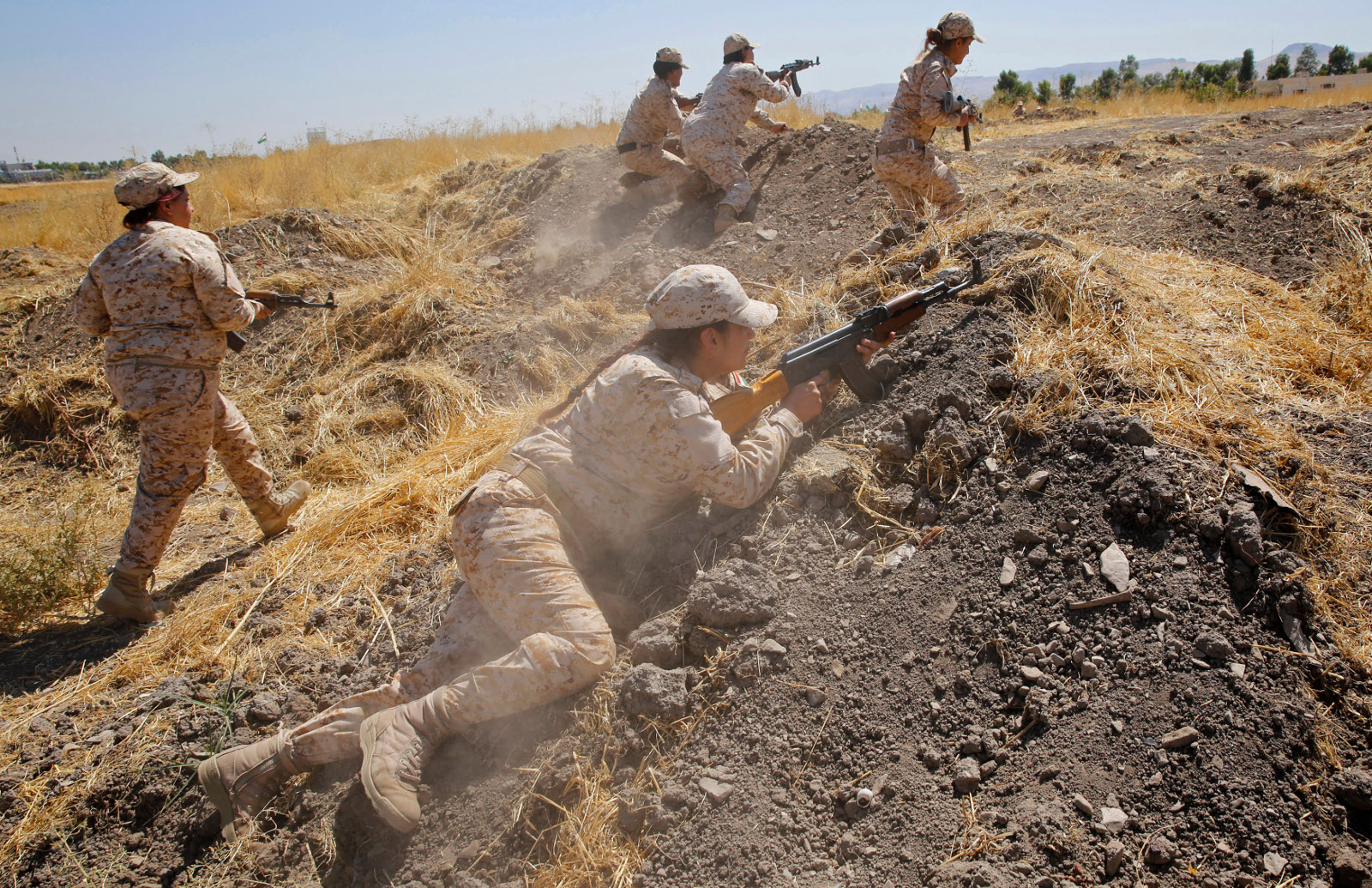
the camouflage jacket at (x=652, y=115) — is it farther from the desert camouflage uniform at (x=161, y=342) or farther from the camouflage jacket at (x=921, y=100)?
the desert camouflage uniform at (x=161, y=342)

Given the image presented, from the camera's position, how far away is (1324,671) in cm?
198

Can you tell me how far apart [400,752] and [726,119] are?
7.32 meters

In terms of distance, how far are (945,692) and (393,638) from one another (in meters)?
2.57

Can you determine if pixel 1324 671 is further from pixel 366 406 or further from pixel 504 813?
pixel 366 406

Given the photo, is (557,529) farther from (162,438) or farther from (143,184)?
(143,184)

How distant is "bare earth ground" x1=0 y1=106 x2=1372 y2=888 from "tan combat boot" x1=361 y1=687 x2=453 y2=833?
16 centimetres

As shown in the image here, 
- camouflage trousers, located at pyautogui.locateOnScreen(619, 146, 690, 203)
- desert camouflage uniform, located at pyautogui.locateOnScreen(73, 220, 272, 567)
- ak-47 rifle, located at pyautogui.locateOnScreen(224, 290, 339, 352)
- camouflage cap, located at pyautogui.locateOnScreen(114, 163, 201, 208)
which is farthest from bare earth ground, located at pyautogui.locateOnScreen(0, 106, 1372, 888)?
camouflage trousers, located at pyautogui.locateOnScreen(619, 146, 690, 203)

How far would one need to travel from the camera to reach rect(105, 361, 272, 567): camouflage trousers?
12.6 feet

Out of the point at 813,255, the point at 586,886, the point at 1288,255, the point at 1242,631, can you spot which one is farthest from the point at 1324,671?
the point at 813,255

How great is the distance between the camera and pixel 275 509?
467cm

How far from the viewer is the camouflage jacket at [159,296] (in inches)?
148

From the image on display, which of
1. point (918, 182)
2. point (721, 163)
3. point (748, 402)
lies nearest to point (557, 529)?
point (748, 402)

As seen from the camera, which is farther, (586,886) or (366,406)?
(366,406)

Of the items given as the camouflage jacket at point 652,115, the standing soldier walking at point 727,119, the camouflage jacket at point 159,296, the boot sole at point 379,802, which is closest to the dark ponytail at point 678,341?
the boot sole at point 379,802
